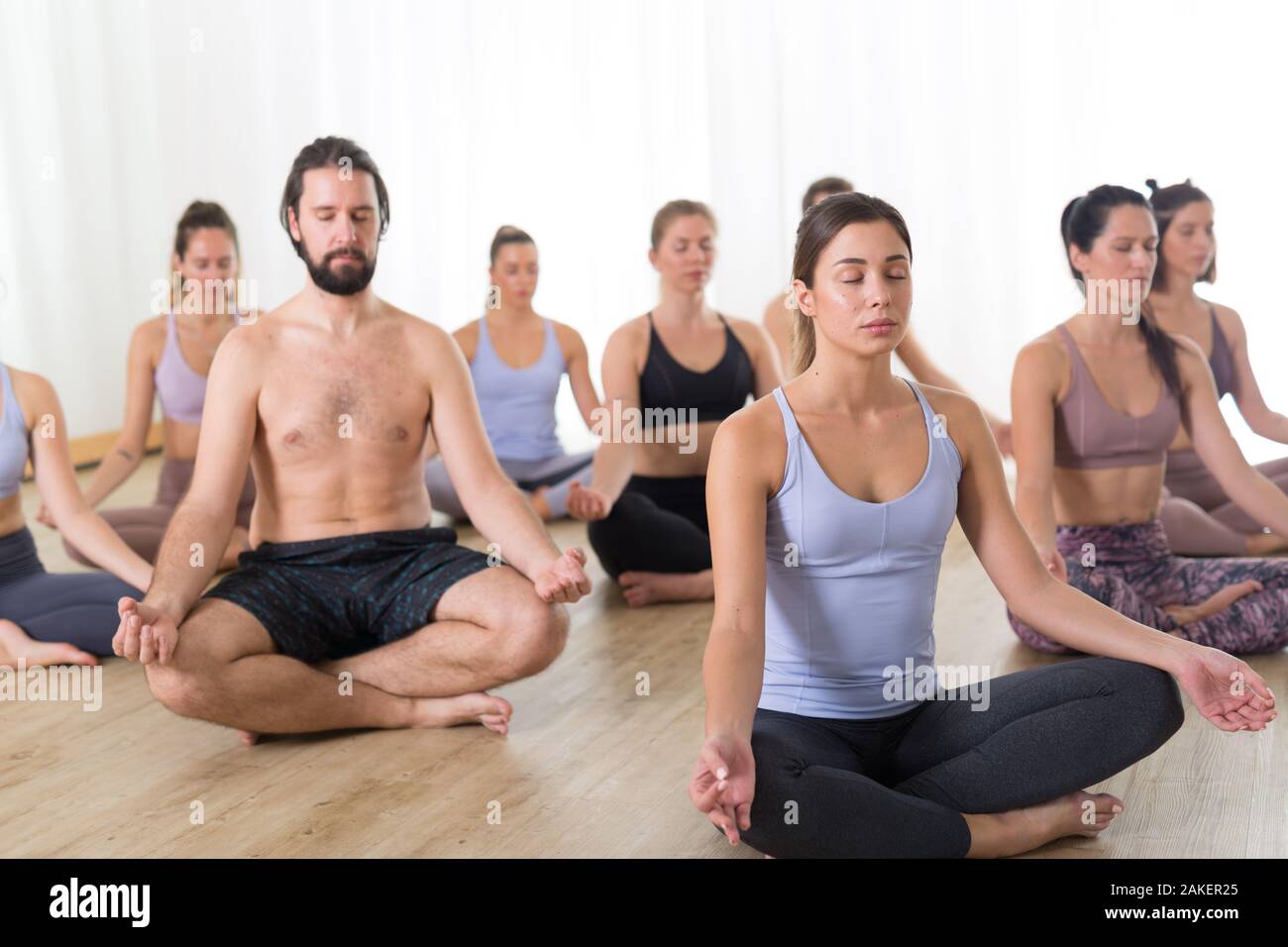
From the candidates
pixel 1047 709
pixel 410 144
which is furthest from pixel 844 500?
pixel 410 144

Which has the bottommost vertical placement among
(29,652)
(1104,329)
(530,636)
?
(29,652)

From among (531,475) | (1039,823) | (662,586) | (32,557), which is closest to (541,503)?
(531,475)

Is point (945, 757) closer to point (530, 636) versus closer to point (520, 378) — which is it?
point (530, 636)

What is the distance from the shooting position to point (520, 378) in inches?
189

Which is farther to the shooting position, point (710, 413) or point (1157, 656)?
point (710, 413)

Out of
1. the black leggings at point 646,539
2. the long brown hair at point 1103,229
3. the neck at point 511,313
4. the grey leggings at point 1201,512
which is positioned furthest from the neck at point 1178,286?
the neck at point 511,313

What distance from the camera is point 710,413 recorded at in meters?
3.88

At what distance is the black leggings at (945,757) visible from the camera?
192 cm

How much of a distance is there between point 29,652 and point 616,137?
379 cm

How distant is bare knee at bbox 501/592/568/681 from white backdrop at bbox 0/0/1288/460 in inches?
143

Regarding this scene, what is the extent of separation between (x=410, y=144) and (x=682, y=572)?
3.38 m

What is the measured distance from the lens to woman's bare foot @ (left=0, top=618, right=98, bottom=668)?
10.5 ft

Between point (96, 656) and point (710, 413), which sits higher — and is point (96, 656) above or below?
below
